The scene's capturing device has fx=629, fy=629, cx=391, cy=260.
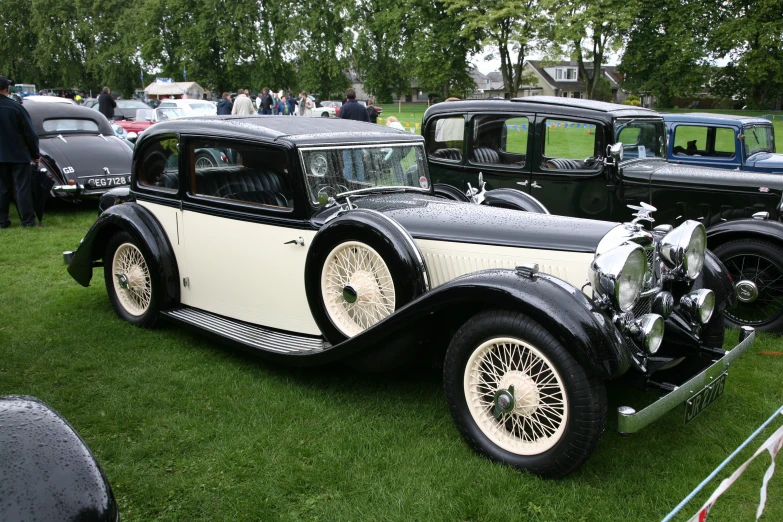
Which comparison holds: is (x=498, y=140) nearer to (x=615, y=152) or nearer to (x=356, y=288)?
(x=615, y=152)

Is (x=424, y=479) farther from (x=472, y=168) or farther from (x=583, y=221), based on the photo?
(x=472, y=168)

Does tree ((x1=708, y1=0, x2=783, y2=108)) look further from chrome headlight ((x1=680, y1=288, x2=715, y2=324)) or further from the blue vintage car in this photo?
chrome headlight ((x1=680, y1=288, x2=715, y2=324))

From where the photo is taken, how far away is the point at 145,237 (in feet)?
15.6

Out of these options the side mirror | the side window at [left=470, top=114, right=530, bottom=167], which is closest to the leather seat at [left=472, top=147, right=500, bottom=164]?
the side window at [left=470, top=114, right=530, bottom=167]

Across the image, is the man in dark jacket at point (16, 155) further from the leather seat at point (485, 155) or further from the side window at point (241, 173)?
the leather seat at point (485, 155)

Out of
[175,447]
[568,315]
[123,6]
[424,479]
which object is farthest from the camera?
[123,6]

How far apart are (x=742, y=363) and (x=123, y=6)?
212 feet

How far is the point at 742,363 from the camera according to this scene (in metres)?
4.58

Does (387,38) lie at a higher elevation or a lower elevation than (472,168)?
higher

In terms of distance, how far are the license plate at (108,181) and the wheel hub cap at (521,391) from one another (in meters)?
8.41

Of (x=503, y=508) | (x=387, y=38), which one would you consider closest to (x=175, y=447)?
(x=503, y=508)

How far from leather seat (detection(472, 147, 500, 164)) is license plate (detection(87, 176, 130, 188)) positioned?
18.8 ft

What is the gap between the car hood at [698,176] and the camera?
5.98 meters

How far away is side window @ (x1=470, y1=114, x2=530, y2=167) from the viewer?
7.07 metres
